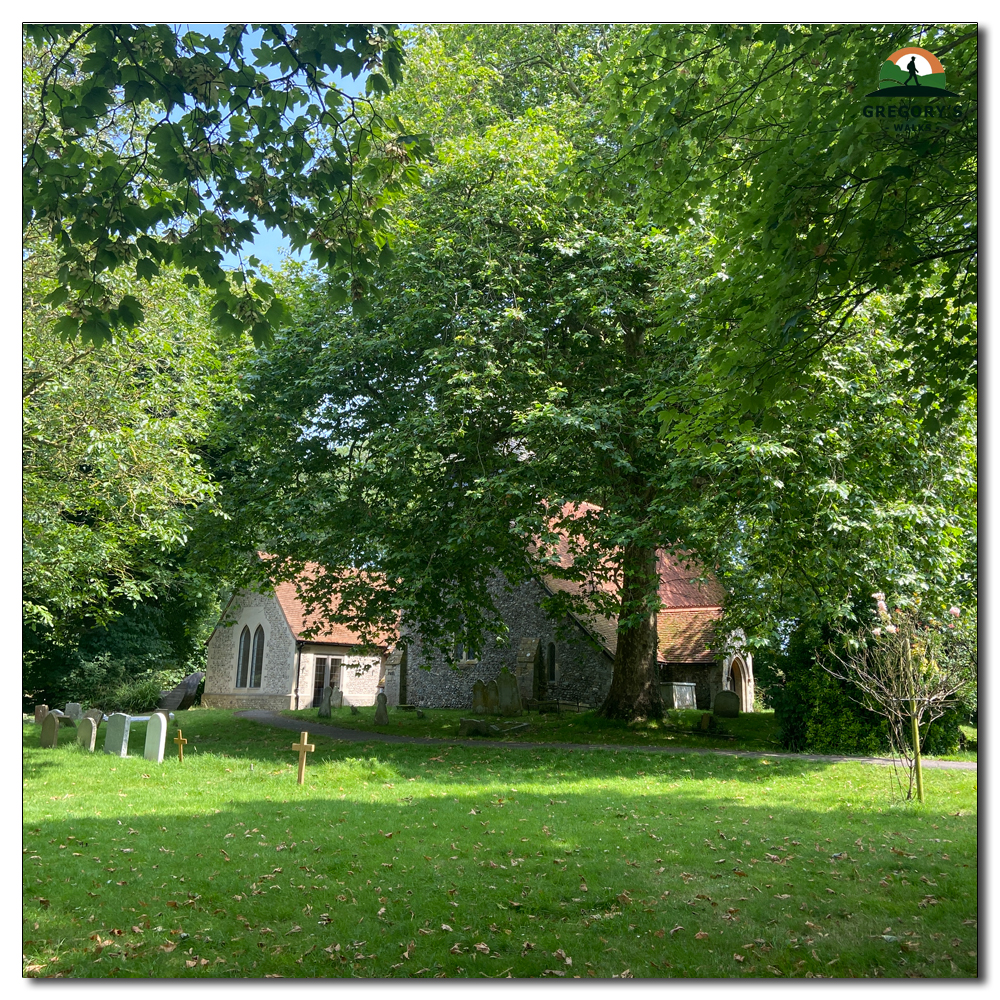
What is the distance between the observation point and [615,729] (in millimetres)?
15828

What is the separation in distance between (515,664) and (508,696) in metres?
2.80

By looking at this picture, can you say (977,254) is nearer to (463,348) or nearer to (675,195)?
(675,195)

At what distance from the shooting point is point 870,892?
5379mm

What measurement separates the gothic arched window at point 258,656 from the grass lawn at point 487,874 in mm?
17639

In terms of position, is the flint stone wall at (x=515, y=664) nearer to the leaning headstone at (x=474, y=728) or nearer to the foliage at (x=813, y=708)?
the leaning headstone at (x=474, y=728)

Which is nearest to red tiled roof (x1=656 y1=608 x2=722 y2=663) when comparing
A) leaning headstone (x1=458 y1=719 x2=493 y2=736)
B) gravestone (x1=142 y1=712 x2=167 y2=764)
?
leaning headstone (x1=458 y1=719 x2=493 y2=736)

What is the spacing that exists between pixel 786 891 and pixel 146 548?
897 cm

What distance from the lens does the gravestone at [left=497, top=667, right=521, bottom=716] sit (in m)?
20.0

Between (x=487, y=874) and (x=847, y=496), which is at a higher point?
(x=847, y=496)

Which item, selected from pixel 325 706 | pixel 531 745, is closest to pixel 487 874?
pixel 531 745

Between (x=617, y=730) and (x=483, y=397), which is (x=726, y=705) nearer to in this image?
(x=617, y=730)

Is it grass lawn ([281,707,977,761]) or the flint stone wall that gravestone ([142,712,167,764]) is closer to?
grass lawn ([281,707,977,761])

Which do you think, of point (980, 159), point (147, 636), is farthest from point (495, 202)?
point (147, 636)

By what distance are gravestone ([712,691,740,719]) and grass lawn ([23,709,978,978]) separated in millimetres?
8470
